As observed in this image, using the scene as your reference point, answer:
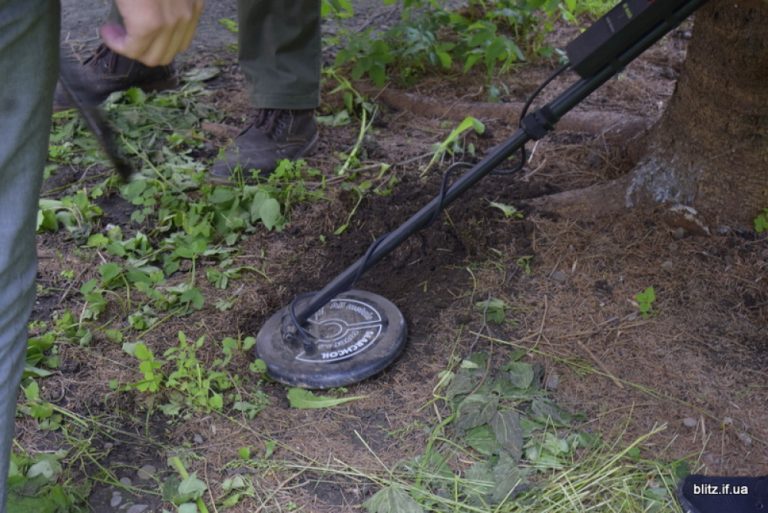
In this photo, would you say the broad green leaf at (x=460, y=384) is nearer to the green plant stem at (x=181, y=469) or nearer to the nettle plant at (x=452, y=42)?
the green plant stem at (x=181, y=469)

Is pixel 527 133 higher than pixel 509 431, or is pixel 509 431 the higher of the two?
pixel 527 133

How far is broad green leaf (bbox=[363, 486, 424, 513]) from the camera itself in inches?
70.5

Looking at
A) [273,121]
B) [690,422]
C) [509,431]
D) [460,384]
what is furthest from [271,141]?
A: [690,422]

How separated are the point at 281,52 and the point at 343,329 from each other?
1399 mm

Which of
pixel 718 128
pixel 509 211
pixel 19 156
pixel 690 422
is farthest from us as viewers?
pixel 509 211

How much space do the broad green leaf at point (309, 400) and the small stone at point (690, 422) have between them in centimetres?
78

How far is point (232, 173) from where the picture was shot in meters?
3.06

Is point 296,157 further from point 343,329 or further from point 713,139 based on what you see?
point 713,139

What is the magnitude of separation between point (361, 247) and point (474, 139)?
0.92 m

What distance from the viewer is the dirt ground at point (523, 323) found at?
6.51ft

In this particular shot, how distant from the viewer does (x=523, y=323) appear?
Result: 7.59ft

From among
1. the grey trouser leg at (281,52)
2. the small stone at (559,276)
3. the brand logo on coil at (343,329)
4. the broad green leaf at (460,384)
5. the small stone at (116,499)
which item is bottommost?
the small stone at (116,499)

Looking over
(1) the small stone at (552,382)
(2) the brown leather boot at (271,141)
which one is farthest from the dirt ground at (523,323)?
(2) the brown leather boot at (271,141)

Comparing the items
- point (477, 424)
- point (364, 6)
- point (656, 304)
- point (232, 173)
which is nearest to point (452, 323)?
point (477, 424)
